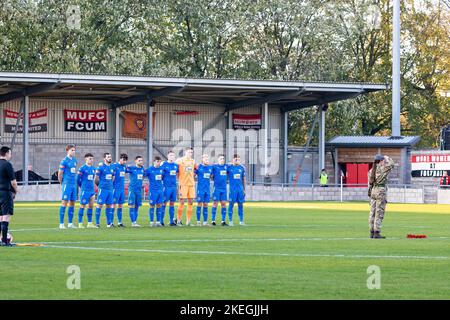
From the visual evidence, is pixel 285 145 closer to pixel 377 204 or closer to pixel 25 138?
pixel 25 138

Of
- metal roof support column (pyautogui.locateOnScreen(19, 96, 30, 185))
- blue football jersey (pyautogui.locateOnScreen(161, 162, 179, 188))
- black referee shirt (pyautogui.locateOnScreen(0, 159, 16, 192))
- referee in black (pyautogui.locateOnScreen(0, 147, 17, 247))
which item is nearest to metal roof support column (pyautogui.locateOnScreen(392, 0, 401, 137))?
metal roof support column (pyautogui.locateOnScreen(19, 96, 30, 185))

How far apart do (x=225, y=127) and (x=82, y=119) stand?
10293 mm

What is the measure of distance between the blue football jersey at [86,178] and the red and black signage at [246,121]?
4319cm

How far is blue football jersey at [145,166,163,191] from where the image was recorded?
3338 cm

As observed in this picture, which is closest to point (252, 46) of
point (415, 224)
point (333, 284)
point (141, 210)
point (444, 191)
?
point (444, 191)

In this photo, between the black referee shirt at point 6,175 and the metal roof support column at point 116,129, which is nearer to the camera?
the black referee shirt at point 6,175

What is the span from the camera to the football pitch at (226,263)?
14.5 m

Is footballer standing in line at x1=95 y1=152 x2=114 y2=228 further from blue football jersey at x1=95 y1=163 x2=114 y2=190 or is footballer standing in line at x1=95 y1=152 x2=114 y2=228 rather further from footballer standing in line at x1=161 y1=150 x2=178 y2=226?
footballer standing in line at x1=161 y1=150 x2=178 y2=226

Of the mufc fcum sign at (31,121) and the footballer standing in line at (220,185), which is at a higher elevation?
the mufc fcum sign at (31,121)

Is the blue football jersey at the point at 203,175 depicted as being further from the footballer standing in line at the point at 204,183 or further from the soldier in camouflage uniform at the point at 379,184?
the soldier in camouflage uniform at the point at 379,184

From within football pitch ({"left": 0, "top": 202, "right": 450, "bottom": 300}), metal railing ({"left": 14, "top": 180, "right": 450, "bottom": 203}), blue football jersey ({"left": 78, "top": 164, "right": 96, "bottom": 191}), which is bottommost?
football pitch ({"left": 0, "top": 202, "right": 450, "bottom": 300})

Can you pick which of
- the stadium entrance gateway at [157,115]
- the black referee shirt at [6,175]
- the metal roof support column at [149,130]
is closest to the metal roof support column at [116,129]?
the stadium entrance gateway at [157,115]

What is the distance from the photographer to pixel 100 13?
77.1m

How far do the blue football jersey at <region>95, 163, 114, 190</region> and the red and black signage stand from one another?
1676 inches
